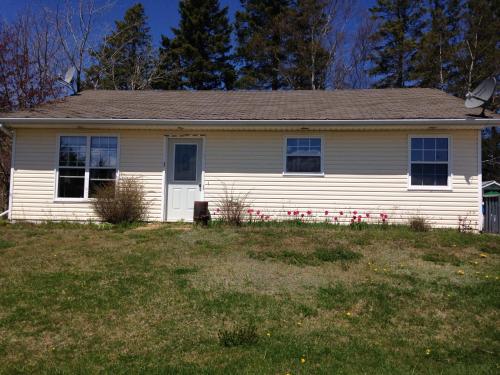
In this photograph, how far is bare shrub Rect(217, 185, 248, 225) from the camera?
33.3 ft

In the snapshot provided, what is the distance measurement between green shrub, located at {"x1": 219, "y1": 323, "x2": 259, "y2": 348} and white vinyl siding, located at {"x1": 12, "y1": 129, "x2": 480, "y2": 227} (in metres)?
6.76

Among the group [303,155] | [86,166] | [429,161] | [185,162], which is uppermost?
[303,155]

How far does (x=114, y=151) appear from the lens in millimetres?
10930

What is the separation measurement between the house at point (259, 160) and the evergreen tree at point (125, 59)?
14.8 m

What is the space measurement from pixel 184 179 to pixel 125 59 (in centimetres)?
1899

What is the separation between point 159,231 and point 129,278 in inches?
136

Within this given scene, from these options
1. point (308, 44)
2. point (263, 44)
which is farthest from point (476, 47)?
point (263, 44)

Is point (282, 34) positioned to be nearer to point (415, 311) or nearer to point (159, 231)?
point (159, 231)

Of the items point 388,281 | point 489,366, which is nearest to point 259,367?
point 489,366

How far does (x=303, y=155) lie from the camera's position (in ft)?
34.8

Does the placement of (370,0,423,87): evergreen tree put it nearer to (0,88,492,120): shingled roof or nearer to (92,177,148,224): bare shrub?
(0,88,492,120): shingled roof

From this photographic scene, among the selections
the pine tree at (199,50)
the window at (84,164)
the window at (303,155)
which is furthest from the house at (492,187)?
the pine tree at (199,50)

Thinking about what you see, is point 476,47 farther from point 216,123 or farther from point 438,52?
point 216,123

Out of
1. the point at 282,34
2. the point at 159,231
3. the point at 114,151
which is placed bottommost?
the point at 159,231
